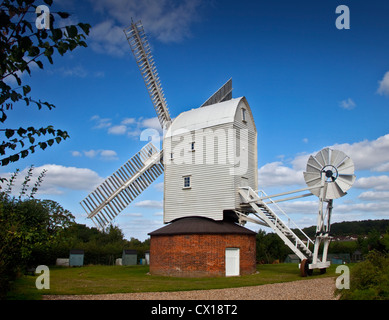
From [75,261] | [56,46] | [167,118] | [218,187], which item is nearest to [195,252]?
[218,187]

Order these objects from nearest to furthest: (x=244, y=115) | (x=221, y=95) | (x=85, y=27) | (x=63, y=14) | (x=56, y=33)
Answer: (x=63, y=14) < (x=56, y=33) < (x=85, y=27) < (x=244, y=115) < (x=221, y=95)

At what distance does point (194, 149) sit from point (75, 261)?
854 inches

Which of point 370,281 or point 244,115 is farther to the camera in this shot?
point 244,115

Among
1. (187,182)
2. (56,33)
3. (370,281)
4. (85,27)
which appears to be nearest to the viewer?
(56,33)

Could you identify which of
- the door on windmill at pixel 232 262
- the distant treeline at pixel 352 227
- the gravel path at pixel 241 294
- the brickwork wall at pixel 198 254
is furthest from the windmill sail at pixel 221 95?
the distant treeline at pixel 352 227

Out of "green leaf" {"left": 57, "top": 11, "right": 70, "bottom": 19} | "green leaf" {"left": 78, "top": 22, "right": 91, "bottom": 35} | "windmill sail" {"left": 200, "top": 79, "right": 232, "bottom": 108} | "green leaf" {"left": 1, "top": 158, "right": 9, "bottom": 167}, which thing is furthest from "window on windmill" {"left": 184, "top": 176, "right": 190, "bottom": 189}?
"green leaf" {"left": 57, "top": 11, "right": 70, "bottom": 19}

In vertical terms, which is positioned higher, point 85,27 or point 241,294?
point 85,27

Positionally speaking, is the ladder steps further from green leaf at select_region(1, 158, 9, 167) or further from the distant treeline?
the distant treeline

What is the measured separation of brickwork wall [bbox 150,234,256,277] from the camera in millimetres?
19797

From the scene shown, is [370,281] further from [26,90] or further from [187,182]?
[187,182]

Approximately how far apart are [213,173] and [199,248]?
15.3 ft

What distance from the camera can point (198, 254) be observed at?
19.9 metres

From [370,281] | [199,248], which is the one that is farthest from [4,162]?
[199,248]
